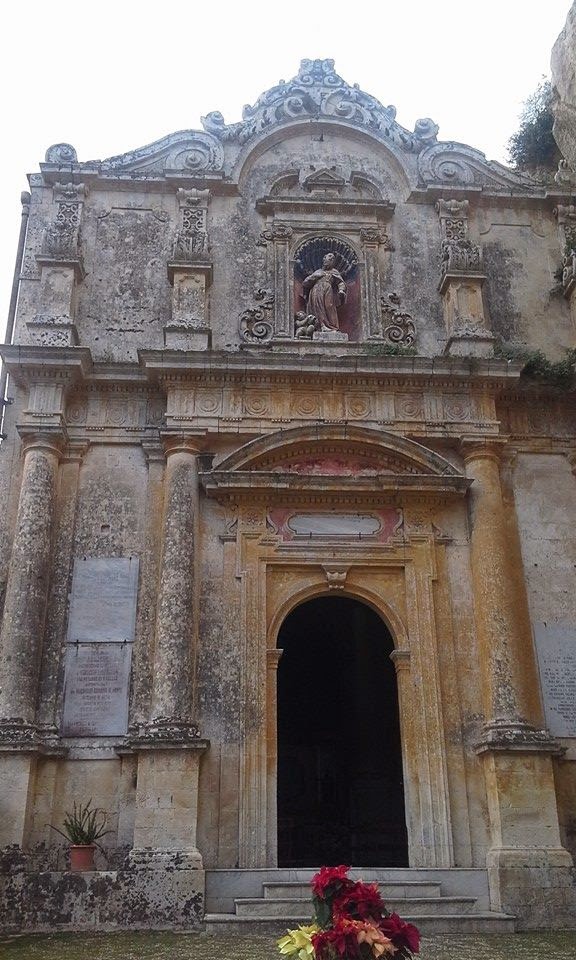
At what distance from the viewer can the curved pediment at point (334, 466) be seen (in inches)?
474

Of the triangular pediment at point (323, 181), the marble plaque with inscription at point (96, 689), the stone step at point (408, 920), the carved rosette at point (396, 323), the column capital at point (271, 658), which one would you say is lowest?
the stone step at point (408, 920)

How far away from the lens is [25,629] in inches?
432

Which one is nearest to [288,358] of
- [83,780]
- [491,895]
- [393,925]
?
[83,780]

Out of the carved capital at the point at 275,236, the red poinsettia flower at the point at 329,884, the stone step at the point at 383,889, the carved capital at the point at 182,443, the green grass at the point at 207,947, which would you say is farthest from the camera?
the carved capital at the point at 275,236

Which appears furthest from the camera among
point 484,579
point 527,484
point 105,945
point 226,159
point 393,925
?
point 226,159

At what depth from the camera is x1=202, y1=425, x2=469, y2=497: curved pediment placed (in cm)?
1204

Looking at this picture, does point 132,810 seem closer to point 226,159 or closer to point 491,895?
point 491,895

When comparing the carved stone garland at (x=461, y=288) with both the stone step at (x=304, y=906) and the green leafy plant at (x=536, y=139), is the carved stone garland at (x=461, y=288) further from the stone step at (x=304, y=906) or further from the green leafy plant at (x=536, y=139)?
the stone step at (x=304, y=906)

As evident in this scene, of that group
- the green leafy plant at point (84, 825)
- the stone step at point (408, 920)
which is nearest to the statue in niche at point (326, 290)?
the green leafy plant at point (84, 825)

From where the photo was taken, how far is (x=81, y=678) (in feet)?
36.6

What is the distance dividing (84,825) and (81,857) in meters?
0.50

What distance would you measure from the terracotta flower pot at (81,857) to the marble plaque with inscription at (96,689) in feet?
4.50

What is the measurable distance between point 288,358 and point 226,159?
163 inches

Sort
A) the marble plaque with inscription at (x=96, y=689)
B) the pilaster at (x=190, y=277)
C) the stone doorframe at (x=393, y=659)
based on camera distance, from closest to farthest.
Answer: the stone doorframe at (x=393, y=659) → the marble plaque with inscription at (x=96, y=689) → the pilaster at (x=190, y=277)
